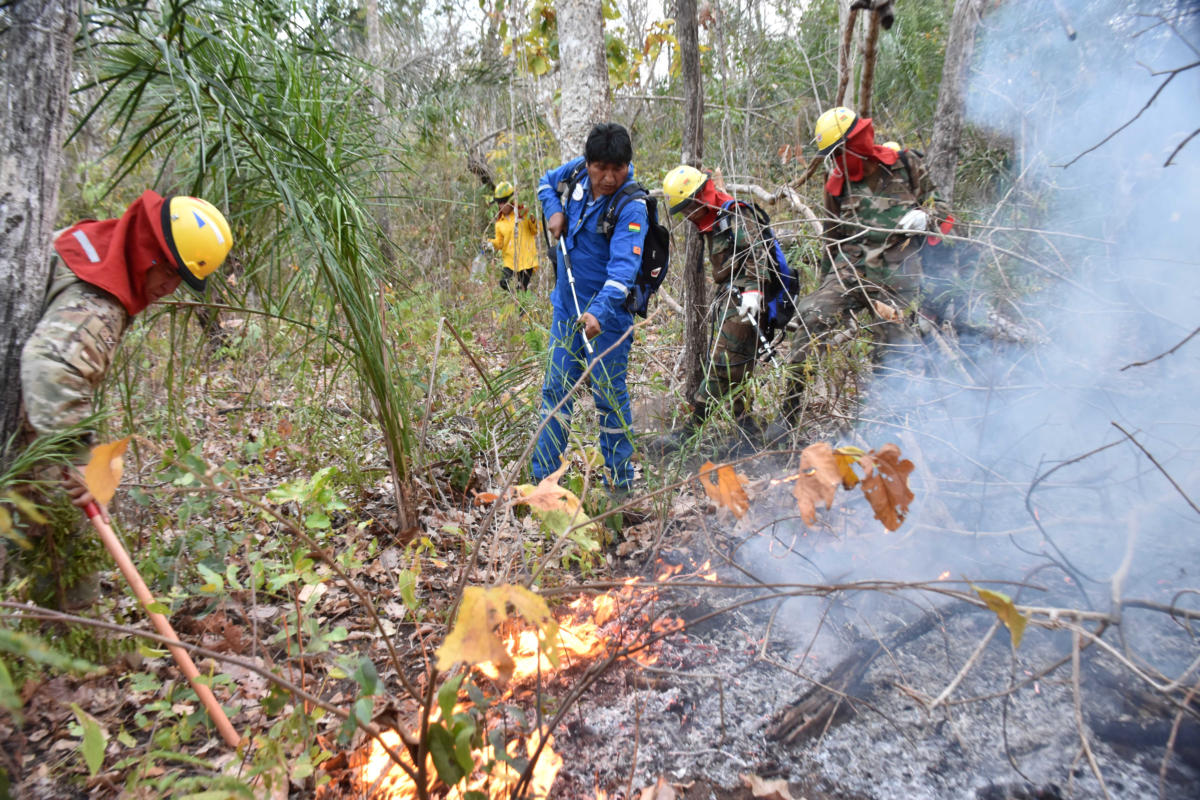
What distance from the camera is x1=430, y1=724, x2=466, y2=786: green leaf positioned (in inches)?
58.0

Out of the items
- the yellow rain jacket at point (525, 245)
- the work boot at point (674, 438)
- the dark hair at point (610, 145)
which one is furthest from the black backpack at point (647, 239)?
the yellow rain jacket at point (525, 245)

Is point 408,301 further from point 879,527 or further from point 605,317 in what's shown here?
point 879,527

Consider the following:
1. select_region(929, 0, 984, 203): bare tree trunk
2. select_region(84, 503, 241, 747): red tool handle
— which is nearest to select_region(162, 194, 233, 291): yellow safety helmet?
select_region(84, 503, 241, 747): red tool handle

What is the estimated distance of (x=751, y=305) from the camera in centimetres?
437

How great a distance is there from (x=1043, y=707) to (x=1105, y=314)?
207 cm

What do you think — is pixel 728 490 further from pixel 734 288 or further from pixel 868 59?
pixel 868 59

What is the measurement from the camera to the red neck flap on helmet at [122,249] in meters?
2.47

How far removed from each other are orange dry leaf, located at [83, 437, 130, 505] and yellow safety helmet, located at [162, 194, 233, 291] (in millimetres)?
1483

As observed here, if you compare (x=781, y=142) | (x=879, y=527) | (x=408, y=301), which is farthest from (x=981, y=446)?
(x=781, y=142)

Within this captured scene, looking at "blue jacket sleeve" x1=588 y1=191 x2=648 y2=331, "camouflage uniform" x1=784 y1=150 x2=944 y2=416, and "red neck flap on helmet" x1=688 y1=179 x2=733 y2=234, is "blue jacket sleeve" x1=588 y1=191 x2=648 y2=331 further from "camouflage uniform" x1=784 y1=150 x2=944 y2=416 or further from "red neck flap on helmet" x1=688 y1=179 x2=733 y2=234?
"camouflage uniform" x1=784 y1=150 x2=944 y2=416

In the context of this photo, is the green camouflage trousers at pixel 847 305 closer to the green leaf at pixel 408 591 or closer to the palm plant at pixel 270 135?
the palm plant at pixel 270 135

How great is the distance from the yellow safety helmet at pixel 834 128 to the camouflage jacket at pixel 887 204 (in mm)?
320

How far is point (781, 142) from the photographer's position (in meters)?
8.24

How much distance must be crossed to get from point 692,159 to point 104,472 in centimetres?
375
